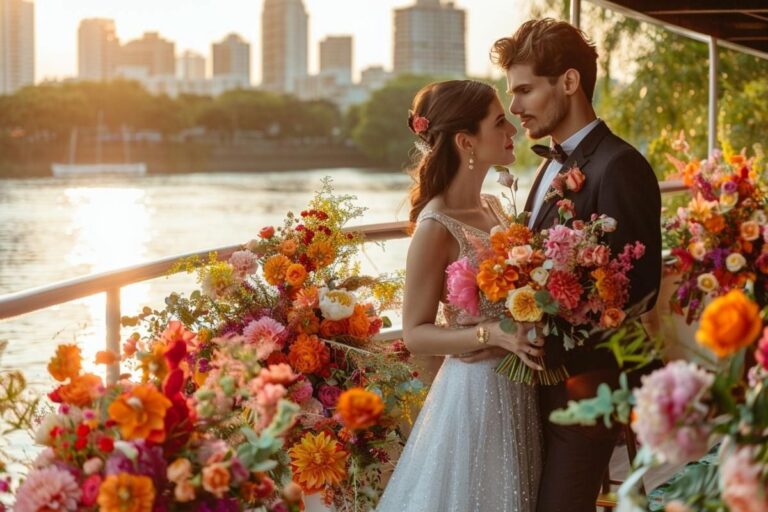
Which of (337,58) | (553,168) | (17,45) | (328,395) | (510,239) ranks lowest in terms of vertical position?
(328,395)

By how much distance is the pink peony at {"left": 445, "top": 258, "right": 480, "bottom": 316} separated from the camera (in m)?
1.97

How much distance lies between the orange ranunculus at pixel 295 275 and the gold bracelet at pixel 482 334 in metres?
0.47

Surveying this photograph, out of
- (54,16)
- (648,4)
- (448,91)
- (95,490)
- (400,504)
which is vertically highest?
(54,16)

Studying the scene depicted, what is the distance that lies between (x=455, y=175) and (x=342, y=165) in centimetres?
1910

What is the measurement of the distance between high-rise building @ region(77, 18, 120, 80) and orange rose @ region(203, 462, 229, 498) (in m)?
24.0

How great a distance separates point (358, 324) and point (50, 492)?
1340 mm

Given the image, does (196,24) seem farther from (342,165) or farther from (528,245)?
(528,245)

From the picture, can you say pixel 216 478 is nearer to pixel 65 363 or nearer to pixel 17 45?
pixel 65 363

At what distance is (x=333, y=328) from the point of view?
2.45m

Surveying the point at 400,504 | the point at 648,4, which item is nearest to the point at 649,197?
the point at 400,504

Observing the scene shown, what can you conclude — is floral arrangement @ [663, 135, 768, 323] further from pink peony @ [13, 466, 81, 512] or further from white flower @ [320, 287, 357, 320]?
pink peony @ [13, 466, 81, 512]

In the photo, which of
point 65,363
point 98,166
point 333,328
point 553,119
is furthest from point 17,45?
point 65,363

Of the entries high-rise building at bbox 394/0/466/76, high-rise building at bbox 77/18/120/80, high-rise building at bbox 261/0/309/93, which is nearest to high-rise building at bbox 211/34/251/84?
high-rise building at bbox 261/0/309/93

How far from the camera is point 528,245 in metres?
1.85
